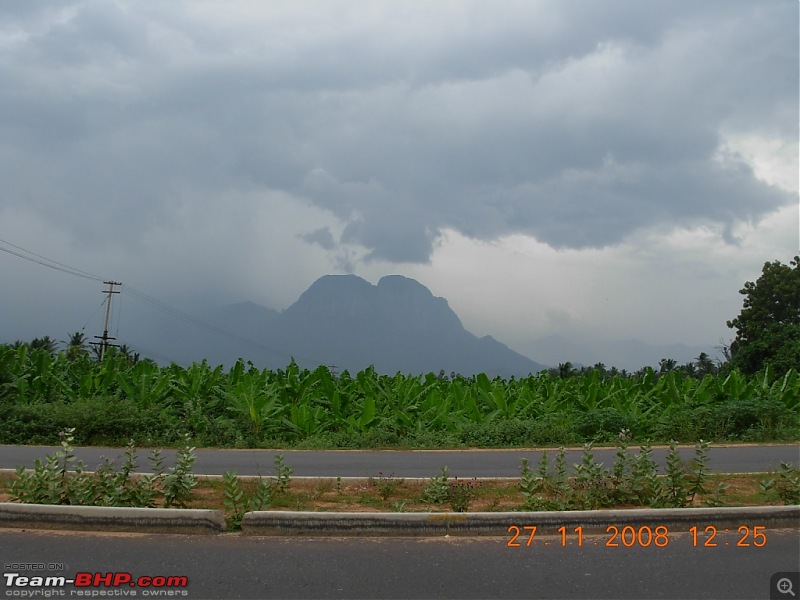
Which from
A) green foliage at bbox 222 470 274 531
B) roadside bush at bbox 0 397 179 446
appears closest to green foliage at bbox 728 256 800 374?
roadside bush at bbox 0 397 179 446

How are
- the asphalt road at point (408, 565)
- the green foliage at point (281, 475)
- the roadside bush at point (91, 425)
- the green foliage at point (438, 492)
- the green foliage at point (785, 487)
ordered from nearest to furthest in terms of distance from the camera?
the asphalt road at point (408, 565) → the green foliage at point (785, 487) → the green foliage at point (438, 492) → the green foliage at point (281, 475) → the roadside bush at point (91, 425)

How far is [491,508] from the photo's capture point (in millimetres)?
7656

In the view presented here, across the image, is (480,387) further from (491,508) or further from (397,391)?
(491,508)

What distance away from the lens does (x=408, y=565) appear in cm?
584

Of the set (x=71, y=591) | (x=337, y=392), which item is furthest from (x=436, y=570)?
(x=337, y=392)

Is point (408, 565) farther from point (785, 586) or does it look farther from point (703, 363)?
point (703, 363)

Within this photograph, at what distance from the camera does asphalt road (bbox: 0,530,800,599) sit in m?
5.30

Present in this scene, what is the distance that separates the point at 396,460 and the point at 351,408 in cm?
652

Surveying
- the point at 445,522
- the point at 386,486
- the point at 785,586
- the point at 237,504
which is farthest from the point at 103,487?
the point at 785,586

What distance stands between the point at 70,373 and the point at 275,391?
6862mm

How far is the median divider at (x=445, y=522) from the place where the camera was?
665cm

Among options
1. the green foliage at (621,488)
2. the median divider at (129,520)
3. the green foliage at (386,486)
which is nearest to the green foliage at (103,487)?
the median divider at (129,520)
